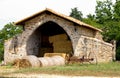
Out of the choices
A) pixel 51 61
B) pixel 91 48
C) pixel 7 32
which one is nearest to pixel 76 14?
pixel 7 32

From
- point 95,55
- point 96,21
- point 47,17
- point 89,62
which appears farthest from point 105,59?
point 96,21

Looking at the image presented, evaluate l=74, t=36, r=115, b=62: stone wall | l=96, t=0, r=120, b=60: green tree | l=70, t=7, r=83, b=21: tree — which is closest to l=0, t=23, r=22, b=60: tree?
l=70, t=7, r=83, b=21: tree

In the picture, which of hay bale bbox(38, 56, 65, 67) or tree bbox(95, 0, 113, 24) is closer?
hay bale bbox(38, 56, 65, 67)

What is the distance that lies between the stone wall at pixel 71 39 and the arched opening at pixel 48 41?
10 cm

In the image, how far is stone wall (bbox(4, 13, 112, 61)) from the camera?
29.3 meters

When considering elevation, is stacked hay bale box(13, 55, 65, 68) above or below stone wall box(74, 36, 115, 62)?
below

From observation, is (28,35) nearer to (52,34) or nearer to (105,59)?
(52,34)

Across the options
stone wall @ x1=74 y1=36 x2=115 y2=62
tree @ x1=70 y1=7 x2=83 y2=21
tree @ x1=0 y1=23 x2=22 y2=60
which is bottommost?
stone wall @ x1=74 y1=36 x2=115 y2=62

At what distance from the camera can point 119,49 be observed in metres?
37.8

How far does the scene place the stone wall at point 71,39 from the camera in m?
29.3

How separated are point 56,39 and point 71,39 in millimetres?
5078

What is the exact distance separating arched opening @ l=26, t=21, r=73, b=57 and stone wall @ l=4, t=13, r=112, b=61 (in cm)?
10

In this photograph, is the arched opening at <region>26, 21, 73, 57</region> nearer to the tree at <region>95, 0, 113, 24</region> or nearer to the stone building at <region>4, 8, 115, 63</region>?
the stone building at <region>4, 8, 115, 63</region>

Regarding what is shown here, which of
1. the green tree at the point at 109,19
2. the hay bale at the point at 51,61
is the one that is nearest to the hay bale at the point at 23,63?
the hay bale at the point at 51,61
